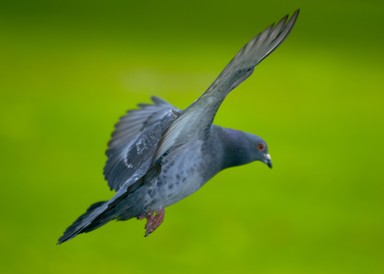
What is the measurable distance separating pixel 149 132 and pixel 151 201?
0.70 m

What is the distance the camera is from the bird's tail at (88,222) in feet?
9.95

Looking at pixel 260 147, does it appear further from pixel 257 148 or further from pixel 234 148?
pixel 234 148

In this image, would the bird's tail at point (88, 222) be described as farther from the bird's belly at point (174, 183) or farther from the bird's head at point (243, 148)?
the bird's head at point (243, 148)

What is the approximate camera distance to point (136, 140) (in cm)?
400

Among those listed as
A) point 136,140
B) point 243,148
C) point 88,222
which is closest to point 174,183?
point 88,222

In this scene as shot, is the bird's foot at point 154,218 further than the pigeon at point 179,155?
Yes

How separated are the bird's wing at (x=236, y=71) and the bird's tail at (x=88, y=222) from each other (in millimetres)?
439

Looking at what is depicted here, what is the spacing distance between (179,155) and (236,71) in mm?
724

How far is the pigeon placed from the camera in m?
2.65

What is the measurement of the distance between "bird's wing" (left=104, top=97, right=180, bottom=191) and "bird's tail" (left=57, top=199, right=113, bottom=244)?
0.28 meters

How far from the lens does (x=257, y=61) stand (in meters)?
2.64

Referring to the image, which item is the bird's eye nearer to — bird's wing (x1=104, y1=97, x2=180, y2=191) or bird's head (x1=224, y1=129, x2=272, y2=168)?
bird's head (x1=224, y1=129, x2=272, y2=168)

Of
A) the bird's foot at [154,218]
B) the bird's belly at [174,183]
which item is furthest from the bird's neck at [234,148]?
the bird's foot at [154,218]

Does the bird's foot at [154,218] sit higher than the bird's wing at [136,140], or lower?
lower
